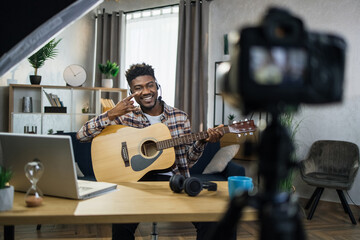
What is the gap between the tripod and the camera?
0.46 metres

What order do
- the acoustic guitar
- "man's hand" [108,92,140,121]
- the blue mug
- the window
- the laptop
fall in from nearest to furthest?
the laptop
the blue mug
the acoustic guitar
"man's hand" [108,92,140,121]
the window

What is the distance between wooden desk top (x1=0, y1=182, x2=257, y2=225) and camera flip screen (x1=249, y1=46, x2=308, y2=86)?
759 millimetres

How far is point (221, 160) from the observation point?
3469 millimetres

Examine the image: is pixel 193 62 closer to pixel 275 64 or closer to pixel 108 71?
pixel 108 71

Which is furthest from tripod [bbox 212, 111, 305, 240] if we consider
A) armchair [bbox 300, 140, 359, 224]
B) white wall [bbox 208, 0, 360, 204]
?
white wall [bbox 208, 0, 360, 204]

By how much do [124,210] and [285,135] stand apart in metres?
0.76

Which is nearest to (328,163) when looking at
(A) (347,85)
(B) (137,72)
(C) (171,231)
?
(A) (347,85)

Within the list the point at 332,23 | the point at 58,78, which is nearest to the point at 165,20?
the point at 58,78

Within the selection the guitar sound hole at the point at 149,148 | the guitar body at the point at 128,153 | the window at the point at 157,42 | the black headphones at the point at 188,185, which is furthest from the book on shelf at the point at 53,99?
the black headphones at the point at 188,185

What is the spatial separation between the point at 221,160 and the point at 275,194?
3027 millimetres

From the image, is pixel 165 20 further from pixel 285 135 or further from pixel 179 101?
pixel 285 135

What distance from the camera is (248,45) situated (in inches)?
17.3

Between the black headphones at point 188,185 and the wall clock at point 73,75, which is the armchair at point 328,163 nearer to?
the black headphones at point 188,185

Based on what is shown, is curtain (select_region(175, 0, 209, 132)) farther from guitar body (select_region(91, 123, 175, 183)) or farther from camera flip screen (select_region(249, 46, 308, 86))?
camera flip screen (select_region(249, 46, 308, 86))
